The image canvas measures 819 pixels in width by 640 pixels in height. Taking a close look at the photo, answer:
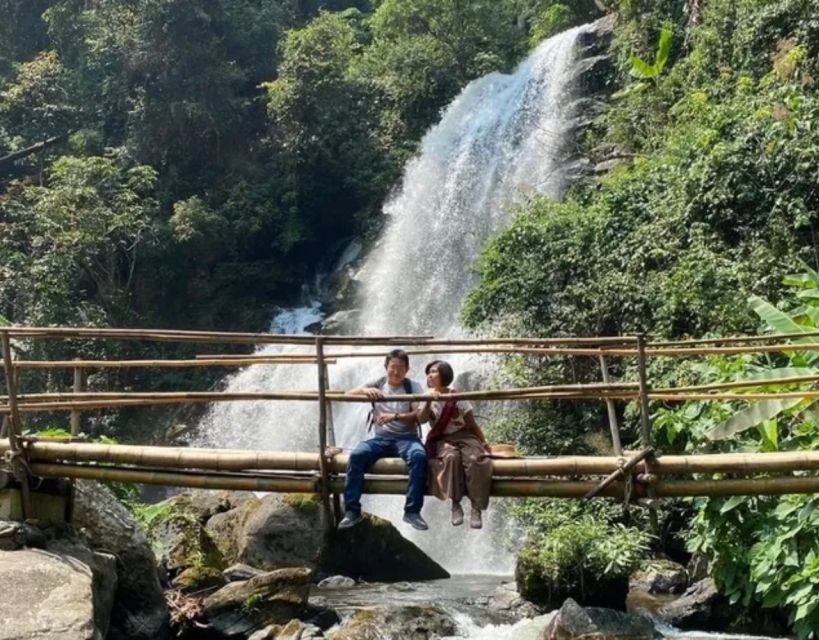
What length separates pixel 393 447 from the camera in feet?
17.3

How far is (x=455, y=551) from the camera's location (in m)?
12.8

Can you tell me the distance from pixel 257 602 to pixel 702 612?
3.96 m

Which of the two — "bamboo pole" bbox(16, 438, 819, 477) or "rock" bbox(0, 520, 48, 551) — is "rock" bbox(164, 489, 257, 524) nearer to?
"rock" bbox(0, 520, 48, 551)

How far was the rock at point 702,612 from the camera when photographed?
335 inches

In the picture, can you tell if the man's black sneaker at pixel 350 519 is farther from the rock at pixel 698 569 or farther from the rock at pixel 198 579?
the rock at pixel 698 569

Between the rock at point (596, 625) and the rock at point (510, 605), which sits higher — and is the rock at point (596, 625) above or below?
above

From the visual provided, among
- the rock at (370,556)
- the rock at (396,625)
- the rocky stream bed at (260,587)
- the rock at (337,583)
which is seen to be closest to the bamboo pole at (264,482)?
the rocky stream bed at (260,587)

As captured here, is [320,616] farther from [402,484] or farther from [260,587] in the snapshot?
[402,484]

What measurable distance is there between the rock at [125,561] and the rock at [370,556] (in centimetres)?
432

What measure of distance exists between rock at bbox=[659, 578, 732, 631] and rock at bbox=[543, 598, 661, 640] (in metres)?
0.75

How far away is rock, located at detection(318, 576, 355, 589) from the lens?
10711 mm

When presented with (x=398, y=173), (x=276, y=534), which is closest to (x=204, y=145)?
(x=398, y=173)

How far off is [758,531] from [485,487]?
105 inches

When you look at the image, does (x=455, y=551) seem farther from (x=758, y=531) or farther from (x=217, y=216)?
(x=217, y=216)
